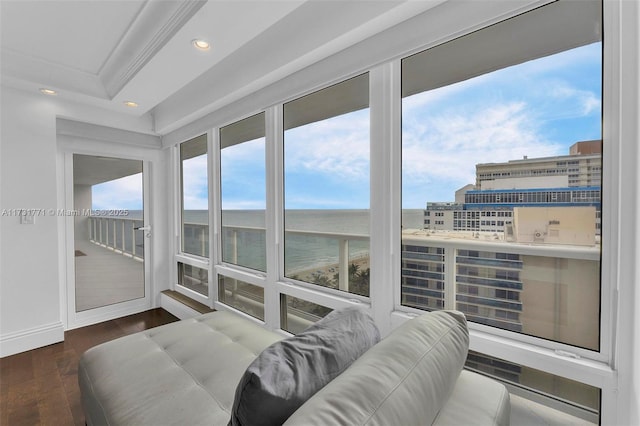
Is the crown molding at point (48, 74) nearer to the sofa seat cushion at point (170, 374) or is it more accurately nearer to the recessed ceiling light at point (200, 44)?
the recessed ceiling light at point (200, 44)

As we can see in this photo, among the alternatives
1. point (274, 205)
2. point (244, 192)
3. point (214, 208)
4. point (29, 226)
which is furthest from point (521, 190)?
point (29, 226)

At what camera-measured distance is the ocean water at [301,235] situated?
1.93 metres

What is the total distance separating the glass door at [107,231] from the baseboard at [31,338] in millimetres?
400

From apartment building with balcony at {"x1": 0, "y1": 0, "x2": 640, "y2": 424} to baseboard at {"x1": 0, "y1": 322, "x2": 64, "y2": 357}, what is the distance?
13mm

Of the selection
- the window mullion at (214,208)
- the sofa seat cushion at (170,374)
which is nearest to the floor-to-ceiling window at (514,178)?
the sofa seat cushion at (170,374)

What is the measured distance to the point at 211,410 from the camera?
1110 millimetres

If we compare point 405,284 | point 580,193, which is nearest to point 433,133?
point 580,193

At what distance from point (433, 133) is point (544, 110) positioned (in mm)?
476

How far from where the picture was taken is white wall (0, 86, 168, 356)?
8.46ft

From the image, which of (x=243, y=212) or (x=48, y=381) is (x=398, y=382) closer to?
(x=243, y=212)

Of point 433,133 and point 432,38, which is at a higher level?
point 432,38

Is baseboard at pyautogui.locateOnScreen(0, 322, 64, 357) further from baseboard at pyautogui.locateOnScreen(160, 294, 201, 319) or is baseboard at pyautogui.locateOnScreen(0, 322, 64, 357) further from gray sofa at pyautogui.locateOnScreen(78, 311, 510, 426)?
gray sofa at pyautogui.locateOnScreen(78, 311, 510, 426)

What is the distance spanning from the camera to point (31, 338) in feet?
8.77

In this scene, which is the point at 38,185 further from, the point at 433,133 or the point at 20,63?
the point at 433,133
